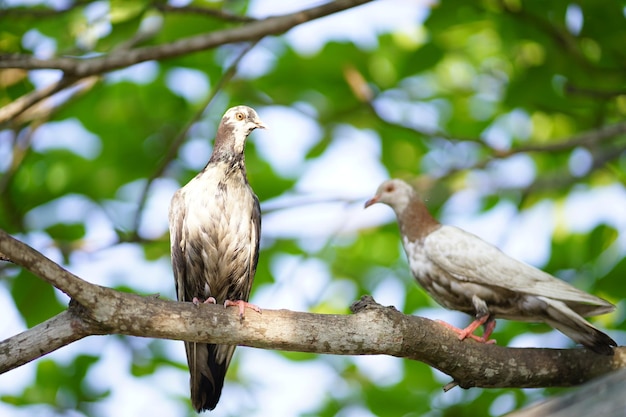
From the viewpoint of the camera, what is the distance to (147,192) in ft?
24.3

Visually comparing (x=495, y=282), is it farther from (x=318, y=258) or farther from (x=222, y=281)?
(x=318, y=258)

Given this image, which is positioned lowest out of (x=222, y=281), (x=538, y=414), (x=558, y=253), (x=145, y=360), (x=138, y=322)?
(x=145, y=360)

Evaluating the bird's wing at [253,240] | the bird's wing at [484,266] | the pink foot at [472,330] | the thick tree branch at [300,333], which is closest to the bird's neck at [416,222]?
the bird's wing at [484,266]

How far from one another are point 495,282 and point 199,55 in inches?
154

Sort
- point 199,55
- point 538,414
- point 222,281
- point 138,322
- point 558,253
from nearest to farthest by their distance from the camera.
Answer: point 538,414 → point 138,322 → point 222,281 → point 558,253 → point 199,55

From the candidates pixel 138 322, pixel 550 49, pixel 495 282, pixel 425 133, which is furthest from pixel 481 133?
pixel 138 322

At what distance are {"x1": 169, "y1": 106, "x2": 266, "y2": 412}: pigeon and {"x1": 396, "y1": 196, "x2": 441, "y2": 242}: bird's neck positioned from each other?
4.75 ft

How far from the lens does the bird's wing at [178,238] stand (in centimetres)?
659

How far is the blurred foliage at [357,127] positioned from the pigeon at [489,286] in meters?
0.72

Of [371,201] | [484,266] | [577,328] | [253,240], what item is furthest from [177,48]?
[577,328]

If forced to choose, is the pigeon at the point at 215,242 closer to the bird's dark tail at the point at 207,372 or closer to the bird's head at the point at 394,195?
the bird's dark tail at the point at 207,372

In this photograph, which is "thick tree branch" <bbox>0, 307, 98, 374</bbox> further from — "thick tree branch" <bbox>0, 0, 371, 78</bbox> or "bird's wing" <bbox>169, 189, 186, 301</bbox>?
"thick tree branch" <bbox>0, 0, 371, 78</bbox>

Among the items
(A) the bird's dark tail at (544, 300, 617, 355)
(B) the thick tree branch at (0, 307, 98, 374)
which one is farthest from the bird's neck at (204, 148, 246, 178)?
(A) the bird's dark tail at (544, 300, 617, 355)

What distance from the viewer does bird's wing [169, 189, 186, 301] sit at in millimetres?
6586
